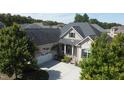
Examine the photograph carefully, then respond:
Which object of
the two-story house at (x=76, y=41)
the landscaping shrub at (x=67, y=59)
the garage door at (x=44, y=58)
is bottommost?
the landscaping shrub at (x=67, y=59)

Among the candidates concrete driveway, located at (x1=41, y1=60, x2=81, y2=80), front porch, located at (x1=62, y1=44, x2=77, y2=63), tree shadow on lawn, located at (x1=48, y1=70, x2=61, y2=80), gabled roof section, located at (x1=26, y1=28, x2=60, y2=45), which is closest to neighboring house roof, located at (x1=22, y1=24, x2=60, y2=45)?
gabled roof section, located at (x1=26, y1=28, x2=60, y2=45)

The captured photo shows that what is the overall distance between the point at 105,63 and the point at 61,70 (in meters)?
10.5

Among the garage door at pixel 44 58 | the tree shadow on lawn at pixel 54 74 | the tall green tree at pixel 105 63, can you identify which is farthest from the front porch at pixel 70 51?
the tall green tree at pixel 105 63

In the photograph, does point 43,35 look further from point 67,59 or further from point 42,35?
point 67,59

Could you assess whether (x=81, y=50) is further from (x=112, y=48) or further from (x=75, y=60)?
(x=112, y=48)

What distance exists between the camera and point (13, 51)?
17141mm

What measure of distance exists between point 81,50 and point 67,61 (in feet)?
7.42

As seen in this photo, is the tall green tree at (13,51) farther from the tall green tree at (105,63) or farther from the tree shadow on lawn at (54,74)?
the tall green tree at (105,63)

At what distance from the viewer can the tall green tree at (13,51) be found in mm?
16984

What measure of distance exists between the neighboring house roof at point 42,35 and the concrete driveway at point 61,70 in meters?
3.25

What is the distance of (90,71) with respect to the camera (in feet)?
41.6

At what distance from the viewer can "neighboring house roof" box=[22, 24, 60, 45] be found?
26552 millimetres

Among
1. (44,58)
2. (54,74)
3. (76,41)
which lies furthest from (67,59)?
(54,74)
